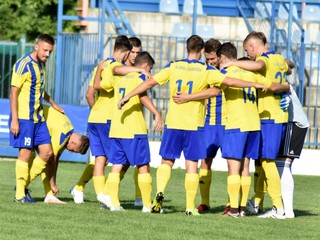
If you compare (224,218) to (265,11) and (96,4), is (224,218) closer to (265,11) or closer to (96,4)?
(265,11)

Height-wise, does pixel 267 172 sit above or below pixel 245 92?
below

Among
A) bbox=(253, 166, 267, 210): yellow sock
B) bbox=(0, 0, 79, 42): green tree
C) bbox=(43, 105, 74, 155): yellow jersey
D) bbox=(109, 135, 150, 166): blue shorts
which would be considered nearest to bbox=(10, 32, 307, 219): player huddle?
bbox=(109, 135, 150, 166): blue shorts

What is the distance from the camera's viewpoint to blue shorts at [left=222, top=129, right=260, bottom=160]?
12.5 m

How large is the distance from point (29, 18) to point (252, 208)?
831 inches

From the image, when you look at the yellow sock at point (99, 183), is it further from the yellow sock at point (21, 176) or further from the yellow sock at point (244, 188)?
the yellow sock at point (244, 188)

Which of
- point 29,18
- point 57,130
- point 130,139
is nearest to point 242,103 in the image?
point 130,139

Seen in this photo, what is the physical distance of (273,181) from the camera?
1270 cm

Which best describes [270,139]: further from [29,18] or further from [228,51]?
[29,18]

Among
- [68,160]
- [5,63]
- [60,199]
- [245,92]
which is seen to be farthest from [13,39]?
[245,92]

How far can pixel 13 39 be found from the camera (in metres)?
34.0

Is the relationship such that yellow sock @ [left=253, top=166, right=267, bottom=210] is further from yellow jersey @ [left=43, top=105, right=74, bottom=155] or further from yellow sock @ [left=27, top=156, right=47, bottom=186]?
yellow sock @ [left=27, top=156, right=47, bottom=186]

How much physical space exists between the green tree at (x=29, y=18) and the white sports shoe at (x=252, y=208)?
20.1m

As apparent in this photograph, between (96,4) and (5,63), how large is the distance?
4.78m

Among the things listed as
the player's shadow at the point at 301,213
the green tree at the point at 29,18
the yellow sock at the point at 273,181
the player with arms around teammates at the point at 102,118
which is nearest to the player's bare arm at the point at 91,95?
the player with arms around teammates at the point at 102,118
